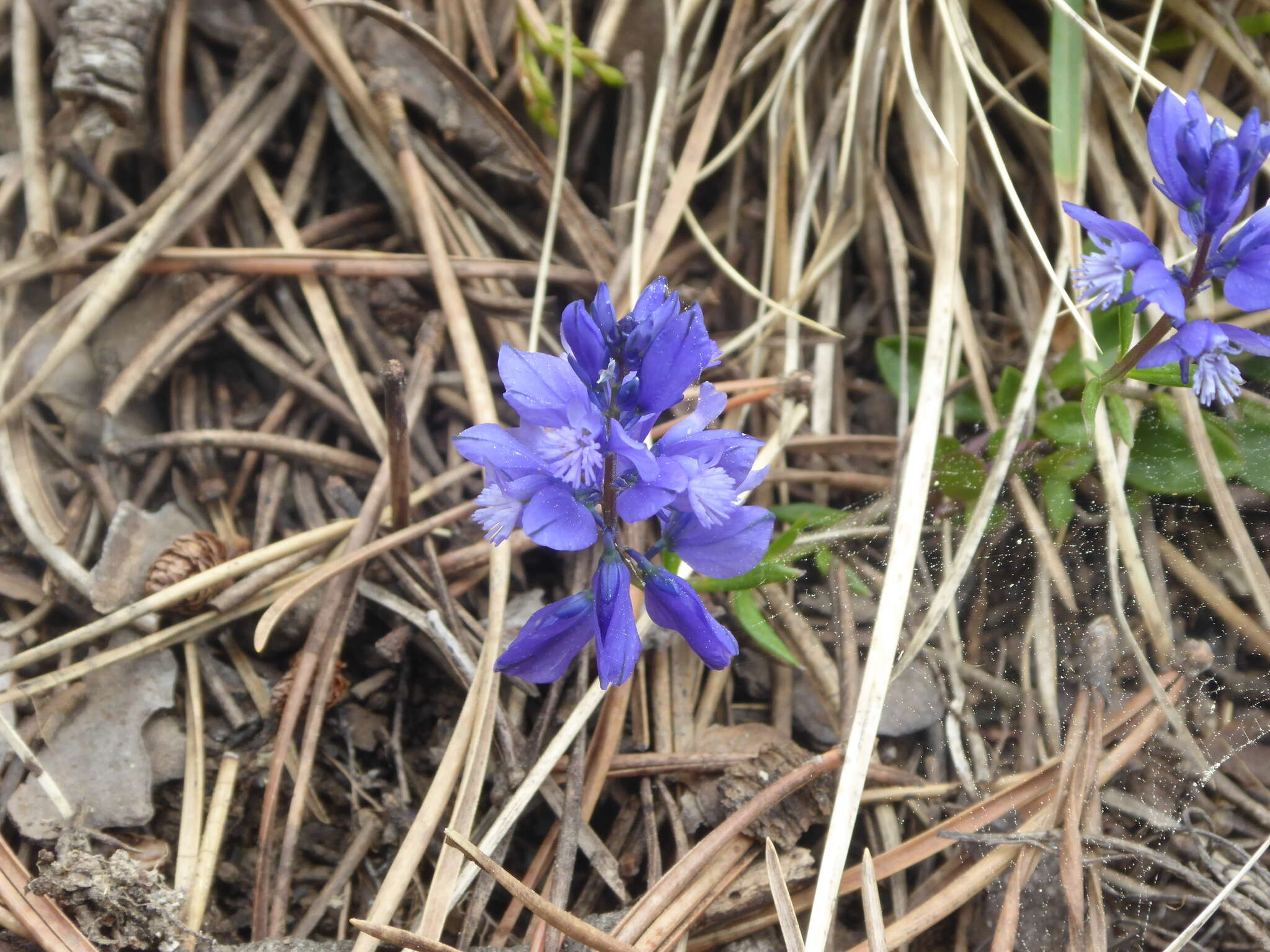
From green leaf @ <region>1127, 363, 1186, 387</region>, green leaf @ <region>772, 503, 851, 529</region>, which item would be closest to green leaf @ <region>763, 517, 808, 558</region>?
green leaf @ <region>772, 503, 851, 529</region>

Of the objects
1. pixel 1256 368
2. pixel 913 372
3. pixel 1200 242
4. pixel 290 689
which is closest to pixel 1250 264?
pixel 1200 242

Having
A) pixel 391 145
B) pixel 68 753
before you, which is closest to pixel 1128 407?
pixel 391 145

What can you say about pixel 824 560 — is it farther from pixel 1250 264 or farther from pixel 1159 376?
pixel 1250 264

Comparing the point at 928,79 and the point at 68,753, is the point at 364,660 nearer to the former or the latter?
the point at 68,753

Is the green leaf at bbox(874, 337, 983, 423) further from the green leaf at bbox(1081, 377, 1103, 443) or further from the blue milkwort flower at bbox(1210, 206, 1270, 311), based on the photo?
the blue milkwort flower at bbox(1210, 206, 1270, 311)

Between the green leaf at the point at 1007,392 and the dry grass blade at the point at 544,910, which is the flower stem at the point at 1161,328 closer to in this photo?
the green leaf at the point at 1007,392

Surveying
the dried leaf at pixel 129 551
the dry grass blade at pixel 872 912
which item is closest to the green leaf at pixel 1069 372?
the dry grass blade at pixel 872 912
